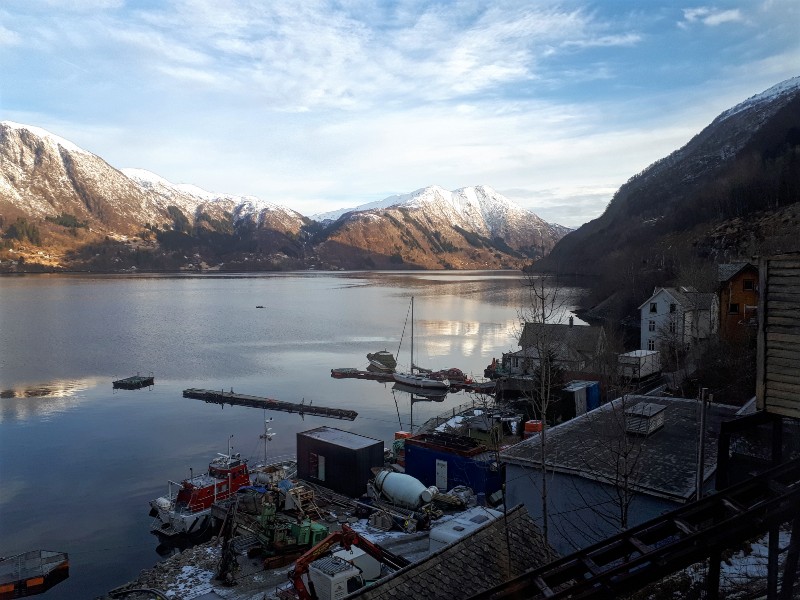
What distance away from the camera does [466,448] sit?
52.7ft

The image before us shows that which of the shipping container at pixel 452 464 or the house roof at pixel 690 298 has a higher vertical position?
the house roof at pixel 690 298

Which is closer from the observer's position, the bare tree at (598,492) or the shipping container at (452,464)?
the bare tree at (598,492)

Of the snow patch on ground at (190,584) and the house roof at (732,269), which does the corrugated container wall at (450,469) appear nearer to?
the snow patch on ground at (190,584)

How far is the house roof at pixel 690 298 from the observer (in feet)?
103

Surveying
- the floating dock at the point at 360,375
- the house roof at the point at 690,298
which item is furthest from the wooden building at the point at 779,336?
the floating dock at the point at 360,375

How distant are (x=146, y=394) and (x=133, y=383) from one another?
183 cm

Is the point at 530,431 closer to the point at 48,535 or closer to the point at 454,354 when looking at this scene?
the point at 48,535

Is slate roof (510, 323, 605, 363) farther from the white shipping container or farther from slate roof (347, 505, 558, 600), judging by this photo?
slate roof (347, 505, 558, 600)

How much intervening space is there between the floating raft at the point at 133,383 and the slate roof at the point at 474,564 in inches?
1244

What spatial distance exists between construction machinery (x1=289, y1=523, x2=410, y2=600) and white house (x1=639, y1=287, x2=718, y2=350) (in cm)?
2468

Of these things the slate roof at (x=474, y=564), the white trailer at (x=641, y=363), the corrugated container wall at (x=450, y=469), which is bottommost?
the corrugated container wall at (x=450, y=469)

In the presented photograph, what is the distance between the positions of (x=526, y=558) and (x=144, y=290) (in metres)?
104

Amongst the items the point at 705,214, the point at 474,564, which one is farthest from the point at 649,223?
the point at 474,564

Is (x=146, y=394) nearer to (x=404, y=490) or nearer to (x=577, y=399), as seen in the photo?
(x=404, y=490)
